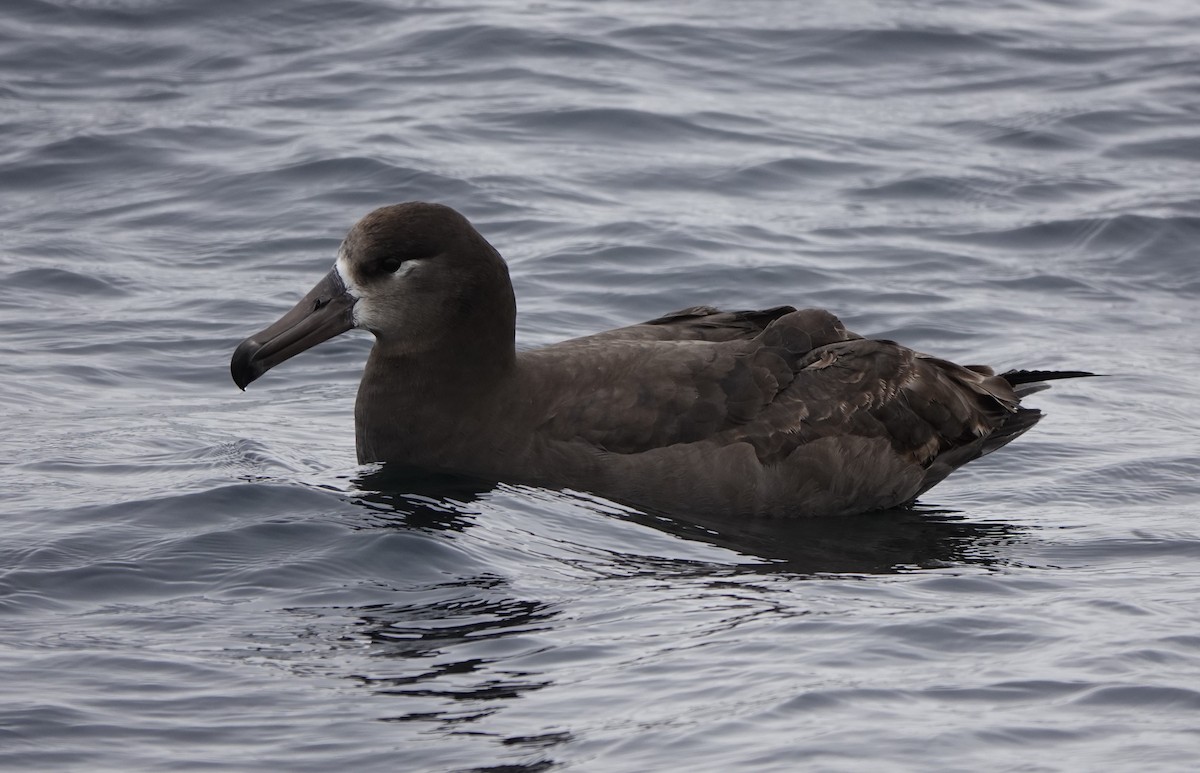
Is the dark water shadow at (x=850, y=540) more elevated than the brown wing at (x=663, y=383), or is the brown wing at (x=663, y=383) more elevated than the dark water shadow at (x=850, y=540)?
the brown wing at (x=663, y=383)

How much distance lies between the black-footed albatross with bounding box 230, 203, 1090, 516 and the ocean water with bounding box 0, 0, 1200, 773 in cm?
25

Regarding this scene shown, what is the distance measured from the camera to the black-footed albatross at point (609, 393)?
28.9 feet

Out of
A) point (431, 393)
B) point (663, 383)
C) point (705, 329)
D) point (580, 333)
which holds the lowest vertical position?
point (580, 333)

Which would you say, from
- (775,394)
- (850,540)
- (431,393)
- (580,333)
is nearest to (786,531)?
(850,540)

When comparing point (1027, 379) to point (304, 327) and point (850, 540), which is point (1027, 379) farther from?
point (304, 327)

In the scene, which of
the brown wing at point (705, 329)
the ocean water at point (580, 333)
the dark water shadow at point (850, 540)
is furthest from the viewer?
the brown wing at point (705, 329)

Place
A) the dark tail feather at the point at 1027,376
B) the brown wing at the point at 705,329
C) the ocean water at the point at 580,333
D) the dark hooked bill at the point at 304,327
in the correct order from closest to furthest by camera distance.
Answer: the ocean water at the point at 580,333 → the dark hooked bill at the point at 304,327 → the brown wing at the point at 705,329 → the dark tail feather at the point at 1027,376

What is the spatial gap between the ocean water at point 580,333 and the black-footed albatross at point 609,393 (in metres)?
0.25

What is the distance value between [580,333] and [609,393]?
12.4ft

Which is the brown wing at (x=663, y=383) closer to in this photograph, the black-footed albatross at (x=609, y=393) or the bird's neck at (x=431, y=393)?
the black-footed albatross at (x=609, y=393)

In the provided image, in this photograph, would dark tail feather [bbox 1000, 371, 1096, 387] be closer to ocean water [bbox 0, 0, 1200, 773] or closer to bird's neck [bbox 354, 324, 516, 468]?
ocean water [bbox 0, 0, 1200, 773]

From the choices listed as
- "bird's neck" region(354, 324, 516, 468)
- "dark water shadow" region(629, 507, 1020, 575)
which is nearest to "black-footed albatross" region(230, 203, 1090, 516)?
"bird's neck" region(354, 324, 516, 468)

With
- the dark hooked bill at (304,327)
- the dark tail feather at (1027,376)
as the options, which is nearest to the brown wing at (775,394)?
the dark tail feather at (1027,376)

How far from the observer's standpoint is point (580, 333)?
1262cm
